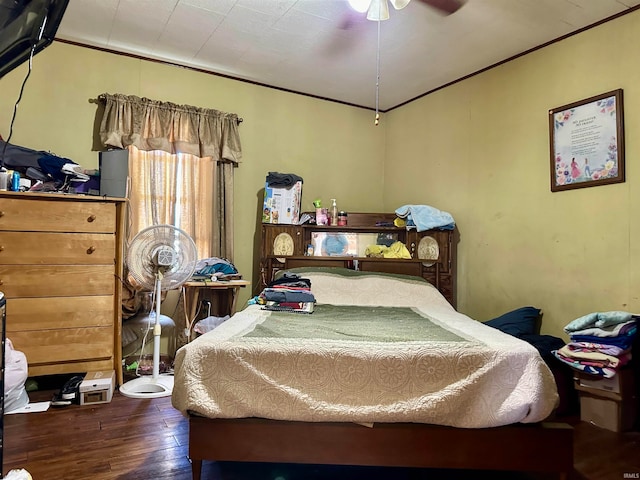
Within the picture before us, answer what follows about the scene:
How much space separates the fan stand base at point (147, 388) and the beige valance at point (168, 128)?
5.90 feet

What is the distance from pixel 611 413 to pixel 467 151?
2.27 meters

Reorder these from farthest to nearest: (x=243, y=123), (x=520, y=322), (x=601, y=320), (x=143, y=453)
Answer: (x=243, y=123), (x=520, y=322), (x=601, y=320), (x=143, y=453)

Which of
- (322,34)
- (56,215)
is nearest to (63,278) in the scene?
(56,215)

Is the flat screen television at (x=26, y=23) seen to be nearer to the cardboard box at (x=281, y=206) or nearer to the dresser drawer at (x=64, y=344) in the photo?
the dresser drawer at (x=64, y=344)

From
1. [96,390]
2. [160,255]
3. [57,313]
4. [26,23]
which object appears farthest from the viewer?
[160,255]

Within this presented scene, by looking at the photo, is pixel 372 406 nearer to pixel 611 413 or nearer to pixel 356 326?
pixel 356 326

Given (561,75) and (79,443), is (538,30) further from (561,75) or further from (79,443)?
(79,443)

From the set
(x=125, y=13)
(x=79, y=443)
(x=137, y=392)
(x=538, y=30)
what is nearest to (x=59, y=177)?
(x=125, y=13)

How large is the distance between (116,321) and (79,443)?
3.16 feet

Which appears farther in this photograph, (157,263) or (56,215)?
(157,263)

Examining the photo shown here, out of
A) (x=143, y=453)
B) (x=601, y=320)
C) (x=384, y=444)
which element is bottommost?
(x=143, y=453)

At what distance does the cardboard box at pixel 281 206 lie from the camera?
3791 millimetres

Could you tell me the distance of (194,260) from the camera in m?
2.94

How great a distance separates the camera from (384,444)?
1698mm
